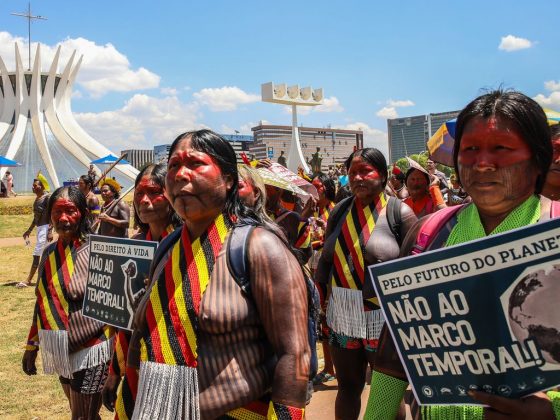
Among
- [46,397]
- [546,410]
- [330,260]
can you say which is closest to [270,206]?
[330,260]

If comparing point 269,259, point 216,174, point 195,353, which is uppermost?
point 216,174

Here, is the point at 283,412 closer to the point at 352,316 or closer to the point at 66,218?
the point at 352,316

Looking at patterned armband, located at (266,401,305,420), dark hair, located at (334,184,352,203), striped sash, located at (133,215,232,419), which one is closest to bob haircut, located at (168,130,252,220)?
striped sash, located at (133,215,232,419)

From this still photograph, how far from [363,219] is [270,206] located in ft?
6.06

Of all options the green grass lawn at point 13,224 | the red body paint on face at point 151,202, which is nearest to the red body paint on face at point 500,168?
the red body paint on face at point 151,202

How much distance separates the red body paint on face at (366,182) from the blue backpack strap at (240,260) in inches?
76.2

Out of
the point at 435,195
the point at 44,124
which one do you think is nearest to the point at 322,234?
the point at 435,195

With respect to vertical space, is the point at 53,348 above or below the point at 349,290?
below

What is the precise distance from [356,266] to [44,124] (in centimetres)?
5107

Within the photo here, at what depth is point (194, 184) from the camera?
211 centimetres

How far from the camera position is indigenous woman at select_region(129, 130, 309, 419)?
193cm

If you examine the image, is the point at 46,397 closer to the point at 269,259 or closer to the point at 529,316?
the point at 269,259

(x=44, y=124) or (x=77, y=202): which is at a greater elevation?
(x=44, y=124)

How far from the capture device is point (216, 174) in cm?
217
